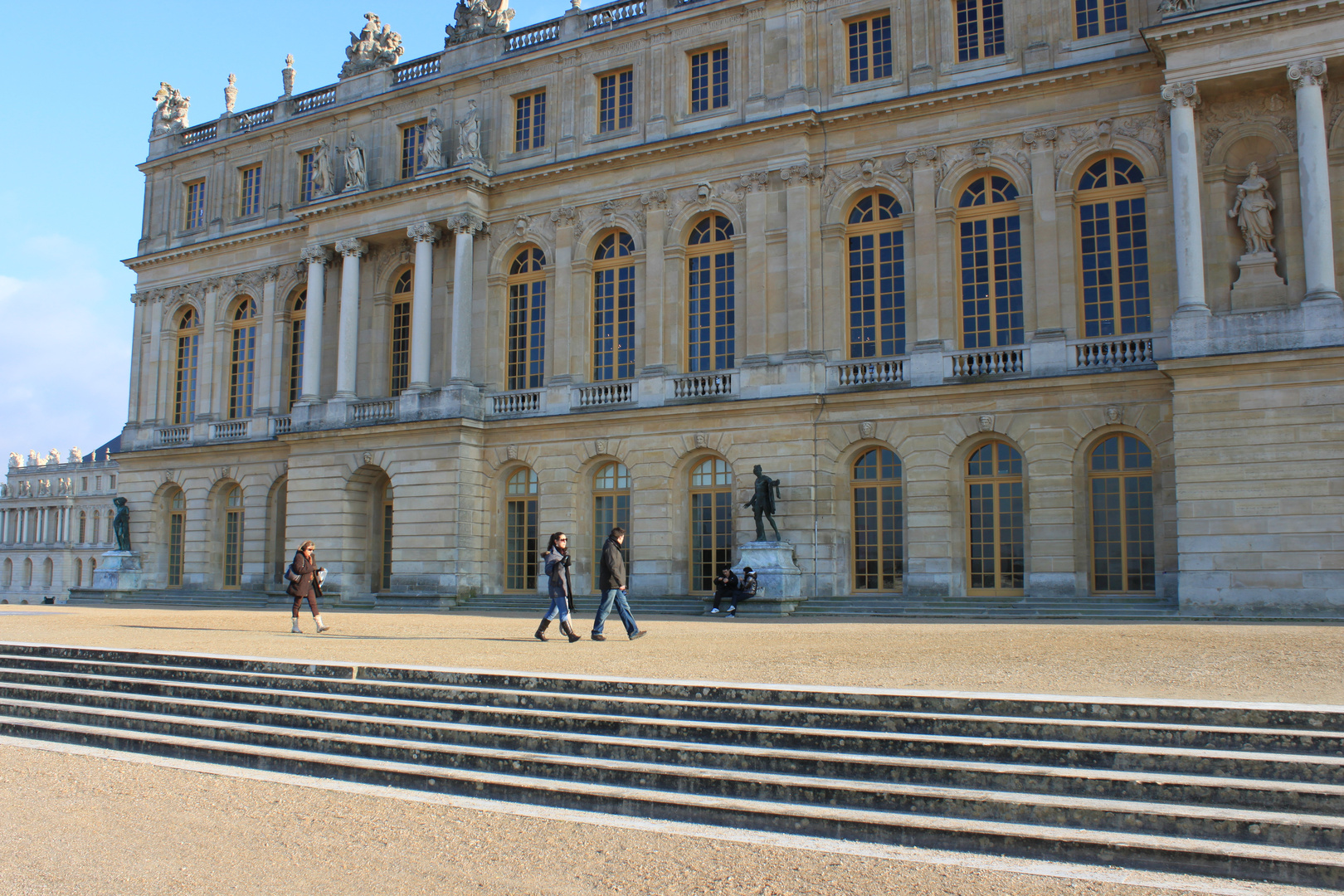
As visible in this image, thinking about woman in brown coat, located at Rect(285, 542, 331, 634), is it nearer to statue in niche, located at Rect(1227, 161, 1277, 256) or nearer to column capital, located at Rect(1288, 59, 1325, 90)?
statue in niche, located at Rect(1227, 161, 1277, 256)

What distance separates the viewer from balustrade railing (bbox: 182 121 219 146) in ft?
140

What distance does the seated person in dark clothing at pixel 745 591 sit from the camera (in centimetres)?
2609

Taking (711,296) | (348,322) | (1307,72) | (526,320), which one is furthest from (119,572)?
(1307,72)

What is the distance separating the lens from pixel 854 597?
2677cm

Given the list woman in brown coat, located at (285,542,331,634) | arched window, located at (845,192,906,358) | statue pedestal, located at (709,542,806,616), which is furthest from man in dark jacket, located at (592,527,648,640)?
arched window, located at (845,192,906,358)

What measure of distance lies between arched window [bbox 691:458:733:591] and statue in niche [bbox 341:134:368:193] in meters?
16.6

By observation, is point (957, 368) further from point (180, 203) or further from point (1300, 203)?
point (180, 203)

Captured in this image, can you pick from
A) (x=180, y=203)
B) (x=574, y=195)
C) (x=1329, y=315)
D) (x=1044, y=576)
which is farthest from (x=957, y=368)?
(x=180, y=203)

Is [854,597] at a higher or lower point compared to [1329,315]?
lower

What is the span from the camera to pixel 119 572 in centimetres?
4072

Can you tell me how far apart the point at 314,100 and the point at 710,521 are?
23549mm

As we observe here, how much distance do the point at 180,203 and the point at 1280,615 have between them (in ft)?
139

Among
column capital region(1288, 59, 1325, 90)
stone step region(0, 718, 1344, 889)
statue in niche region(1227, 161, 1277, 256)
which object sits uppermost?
column capital region(1288, 59, 1325, 90)

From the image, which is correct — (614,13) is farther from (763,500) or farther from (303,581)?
(303,581)
